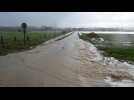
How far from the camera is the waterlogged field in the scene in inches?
151

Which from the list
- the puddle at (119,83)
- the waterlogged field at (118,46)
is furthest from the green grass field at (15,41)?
the puddle at (119,83)

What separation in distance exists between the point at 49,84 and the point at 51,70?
378mm

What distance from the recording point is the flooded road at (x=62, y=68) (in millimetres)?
3596

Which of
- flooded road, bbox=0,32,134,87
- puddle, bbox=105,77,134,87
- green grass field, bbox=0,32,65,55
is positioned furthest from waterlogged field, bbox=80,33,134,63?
green grass field, bbox=0,32,65,55

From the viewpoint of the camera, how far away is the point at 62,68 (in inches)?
152

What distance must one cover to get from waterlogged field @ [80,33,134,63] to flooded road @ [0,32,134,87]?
16cm

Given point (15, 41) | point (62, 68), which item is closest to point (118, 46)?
point (62, 68)

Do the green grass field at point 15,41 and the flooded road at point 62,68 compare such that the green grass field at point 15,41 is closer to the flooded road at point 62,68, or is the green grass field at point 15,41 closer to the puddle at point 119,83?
the flooded road at point 62,68

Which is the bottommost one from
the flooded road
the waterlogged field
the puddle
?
the puddle

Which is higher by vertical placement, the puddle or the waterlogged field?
the waterlogged field

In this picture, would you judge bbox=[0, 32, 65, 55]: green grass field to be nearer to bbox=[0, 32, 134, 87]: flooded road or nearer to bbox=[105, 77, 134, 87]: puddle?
bbox=[0, 32, 134, 87]: flooded road

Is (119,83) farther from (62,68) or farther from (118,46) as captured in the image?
(62,68)
